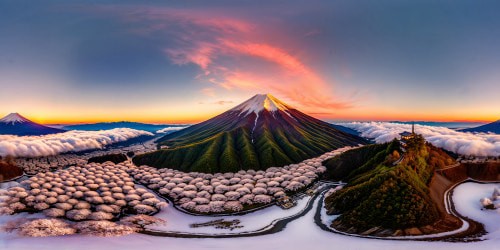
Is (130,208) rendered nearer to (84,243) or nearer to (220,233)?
(84,243)

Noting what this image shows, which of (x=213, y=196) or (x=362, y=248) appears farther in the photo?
(x=213, y=196)

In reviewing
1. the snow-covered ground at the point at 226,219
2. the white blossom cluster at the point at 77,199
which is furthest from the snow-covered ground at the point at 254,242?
the white blossom cluster at the point at 77,199

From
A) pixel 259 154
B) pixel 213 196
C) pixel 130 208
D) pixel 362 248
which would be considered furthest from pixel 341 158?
pixel 130 208

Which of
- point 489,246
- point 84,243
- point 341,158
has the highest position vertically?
point 341,158

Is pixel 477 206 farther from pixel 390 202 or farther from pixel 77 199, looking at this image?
pixel 77 199

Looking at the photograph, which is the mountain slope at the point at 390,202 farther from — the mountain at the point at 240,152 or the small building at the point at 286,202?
the mountain at the point at 240,152

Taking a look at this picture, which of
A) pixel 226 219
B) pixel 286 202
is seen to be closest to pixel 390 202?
pixel 286 202
